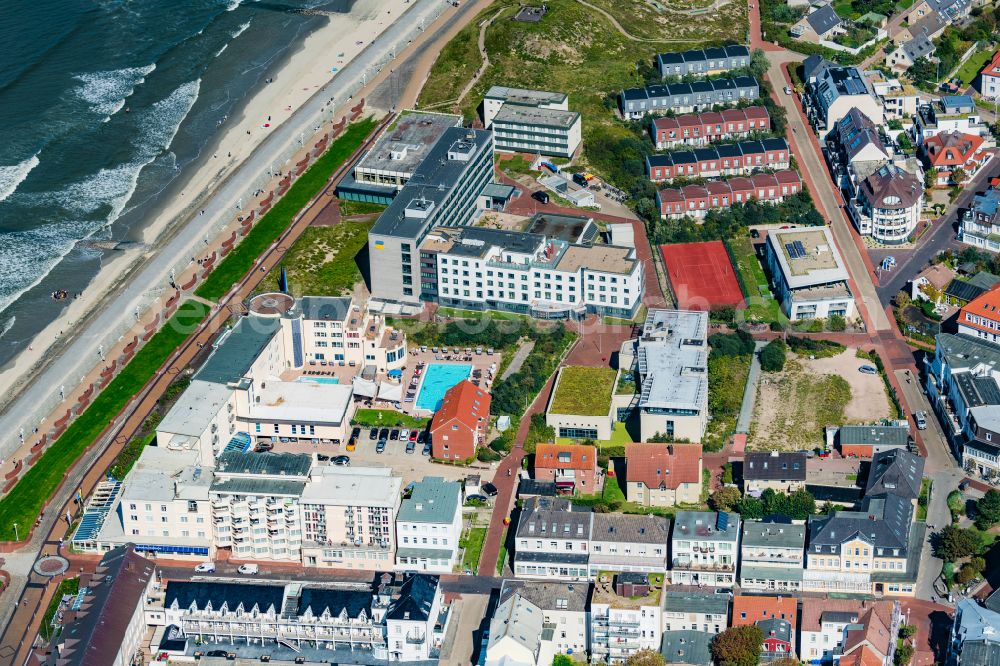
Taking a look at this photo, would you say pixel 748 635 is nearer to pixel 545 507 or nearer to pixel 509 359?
pixel 545 507

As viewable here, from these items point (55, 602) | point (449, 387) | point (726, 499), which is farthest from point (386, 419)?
point (55, 602)

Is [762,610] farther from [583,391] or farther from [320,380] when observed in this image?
[320,380]

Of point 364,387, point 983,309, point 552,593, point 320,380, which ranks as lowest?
point 320,380

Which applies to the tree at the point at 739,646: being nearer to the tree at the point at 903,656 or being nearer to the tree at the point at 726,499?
the tree at the point at 903,656

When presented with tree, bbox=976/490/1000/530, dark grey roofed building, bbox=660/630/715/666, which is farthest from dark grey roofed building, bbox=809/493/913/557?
dark grey roofed building, bbox=660/630/715/666

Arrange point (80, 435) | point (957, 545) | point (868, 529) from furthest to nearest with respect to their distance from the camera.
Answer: point (80, 435) < point (957, 545) < point (868, 529)

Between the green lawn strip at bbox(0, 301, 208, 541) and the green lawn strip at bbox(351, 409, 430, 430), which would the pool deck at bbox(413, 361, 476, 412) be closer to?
the green lawn strip at bbox(351, 409, 430, 430)
